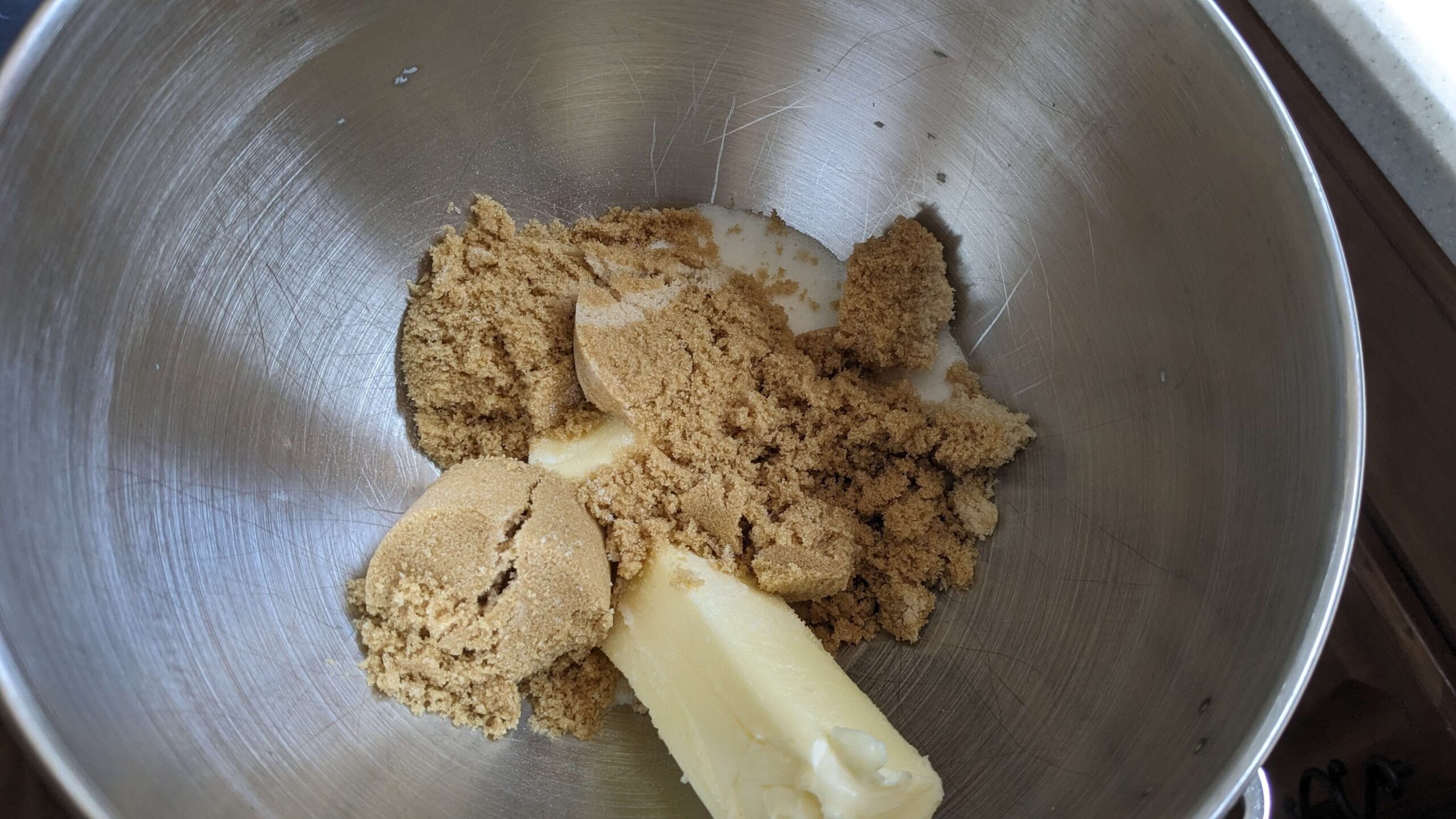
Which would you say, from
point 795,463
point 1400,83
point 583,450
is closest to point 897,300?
point 795,463

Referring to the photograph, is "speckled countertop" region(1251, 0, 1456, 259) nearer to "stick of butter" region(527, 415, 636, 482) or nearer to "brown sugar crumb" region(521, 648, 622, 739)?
"stick of butter" region(527, 415, 636, 482)

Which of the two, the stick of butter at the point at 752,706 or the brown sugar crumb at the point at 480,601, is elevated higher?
the brown sugar crumb at the point at 480,601

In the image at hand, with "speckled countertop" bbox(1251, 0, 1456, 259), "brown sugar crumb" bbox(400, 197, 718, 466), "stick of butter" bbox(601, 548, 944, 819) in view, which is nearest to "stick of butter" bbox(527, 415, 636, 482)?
"brown sugar crumb" bbox(400, 197, 718, 466)

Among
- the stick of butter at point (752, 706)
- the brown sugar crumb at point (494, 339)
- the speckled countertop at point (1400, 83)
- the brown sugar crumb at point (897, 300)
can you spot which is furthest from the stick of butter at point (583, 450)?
the speckled countertop at point (1400, 83)

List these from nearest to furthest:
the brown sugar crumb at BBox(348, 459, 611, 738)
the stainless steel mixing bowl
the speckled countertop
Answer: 1. the stainless steel mixing bowl
2. the brown sugar crumb at BBox(348, 459, 611, 738)
3. the speckled countertop

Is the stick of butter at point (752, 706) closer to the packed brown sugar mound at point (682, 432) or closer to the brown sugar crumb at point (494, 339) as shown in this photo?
the packed brown sugar mound at point (682, 432)

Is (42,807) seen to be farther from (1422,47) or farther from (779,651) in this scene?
(1422,47)

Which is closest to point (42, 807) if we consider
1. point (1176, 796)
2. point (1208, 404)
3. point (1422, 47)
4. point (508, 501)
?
point (508, 501)
